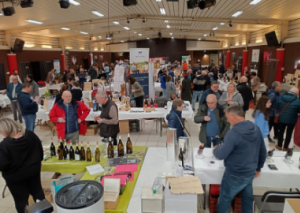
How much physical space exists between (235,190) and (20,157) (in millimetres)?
2173

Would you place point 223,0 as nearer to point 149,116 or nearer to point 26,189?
point 149,116

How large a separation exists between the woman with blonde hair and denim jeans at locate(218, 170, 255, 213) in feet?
6.50

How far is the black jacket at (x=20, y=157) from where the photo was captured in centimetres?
222

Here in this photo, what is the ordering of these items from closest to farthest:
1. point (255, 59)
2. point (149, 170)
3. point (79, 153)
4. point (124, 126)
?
point (149, 170), point (79, 153), point (124, 126), point (255, 59)

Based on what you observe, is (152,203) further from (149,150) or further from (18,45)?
(18,45)

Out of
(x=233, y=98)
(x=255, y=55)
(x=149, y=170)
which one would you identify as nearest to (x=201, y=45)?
(x=255, y=55)

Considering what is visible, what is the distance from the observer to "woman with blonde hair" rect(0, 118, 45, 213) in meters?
2.22

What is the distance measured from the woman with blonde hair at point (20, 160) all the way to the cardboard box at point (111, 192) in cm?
85

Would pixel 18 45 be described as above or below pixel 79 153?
above

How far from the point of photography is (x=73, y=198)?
66.4 inches

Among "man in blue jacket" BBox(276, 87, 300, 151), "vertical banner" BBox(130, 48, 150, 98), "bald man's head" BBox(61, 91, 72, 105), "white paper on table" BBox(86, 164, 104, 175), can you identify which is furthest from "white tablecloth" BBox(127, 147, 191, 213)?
"vertical banner" BBox(130, 48, 150, 98)

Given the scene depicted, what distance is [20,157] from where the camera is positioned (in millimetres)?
2307

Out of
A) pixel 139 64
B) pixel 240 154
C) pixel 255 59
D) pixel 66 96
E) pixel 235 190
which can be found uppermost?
pixel 255 59

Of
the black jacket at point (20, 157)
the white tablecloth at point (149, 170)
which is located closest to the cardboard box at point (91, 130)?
the white tablecloth at point (149, 170)
